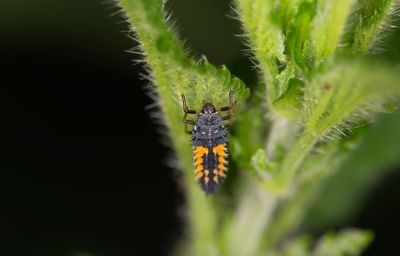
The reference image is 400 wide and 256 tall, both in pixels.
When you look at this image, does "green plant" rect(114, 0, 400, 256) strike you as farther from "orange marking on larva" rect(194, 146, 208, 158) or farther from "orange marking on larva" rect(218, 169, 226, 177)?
"orange marking on larva" rect(218, 169, 226, 177)

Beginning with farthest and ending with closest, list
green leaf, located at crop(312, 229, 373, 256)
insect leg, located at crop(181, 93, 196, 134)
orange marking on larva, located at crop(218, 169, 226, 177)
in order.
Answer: green leaf, located at crop(312, 229, 373, 256)
orange marking on larva, located at crop(218, 169, 226, 177)
insect leg, located at crop(181, 93, 196, 134)

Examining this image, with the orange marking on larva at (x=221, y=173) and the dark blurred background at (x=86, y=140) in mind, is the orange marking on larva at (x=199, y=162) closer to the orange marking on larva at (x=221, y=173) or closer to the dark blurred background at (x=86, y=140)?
the orange marking on larva at (x=221, y=173)

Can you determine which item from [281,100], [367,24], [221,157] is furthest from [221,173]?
[367,24]

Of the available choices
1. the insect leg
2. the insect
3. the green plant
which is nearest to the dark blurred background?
the green plant

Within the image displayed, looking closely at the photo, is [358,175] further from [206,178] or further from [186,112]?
[186,112]

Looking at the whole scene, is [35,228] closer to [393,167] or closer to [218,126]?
[218,126]

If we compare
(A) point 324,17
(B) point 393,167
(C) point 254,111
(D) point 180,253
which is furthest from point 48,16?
(A) point 324,17
